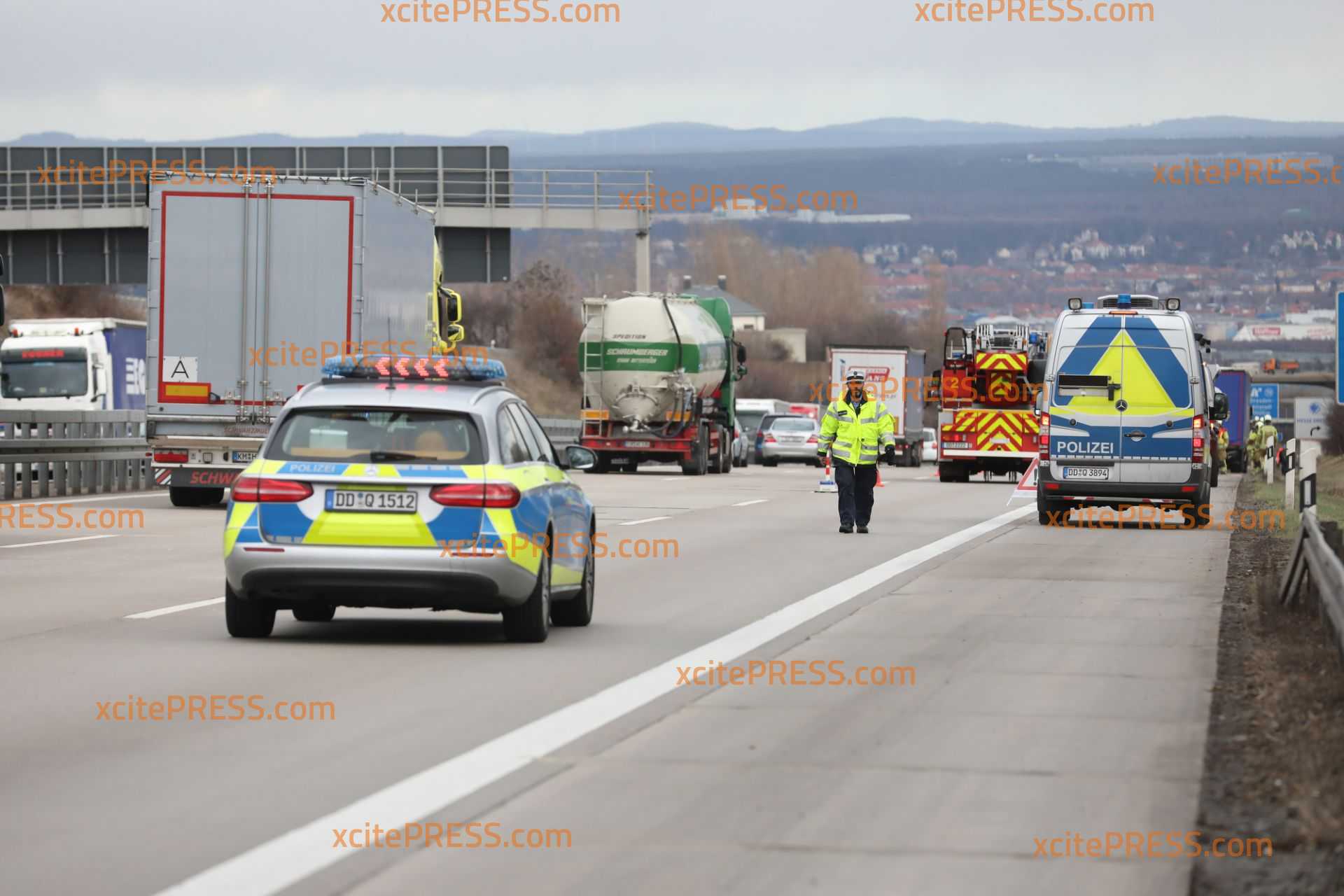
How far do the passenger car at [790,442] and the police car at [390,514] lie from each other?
48212mm

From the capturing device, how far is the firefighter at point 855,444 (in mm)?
23125

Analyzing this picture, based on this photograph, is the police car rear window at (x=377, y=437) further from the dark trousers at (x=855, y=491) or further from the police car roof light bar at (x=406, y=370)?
the dark trousers at (x=855, y=491)

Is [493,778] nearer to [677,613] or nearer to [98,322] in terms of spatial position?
[677,613]

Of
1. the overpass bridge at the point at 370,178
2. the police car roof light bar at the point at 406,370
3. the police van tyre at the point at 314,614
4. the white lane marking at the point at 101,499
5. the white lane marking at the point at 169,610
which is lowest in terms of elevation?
the white lane marking at the point at 101,499

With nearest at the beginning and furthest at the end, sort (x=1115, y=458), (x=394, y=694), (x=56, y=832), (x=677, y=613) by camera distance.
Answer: (x=56, y=832)
(x=394, y=694)
(x=677, y=613)
(x=1115, y=458)

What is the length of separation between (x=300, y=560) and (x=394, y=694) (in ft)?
5.92

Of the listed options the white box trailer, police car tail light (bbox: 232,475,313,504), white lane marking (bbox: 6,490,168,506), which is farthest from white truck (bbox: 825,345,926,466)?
police car tail light (bbox: 232,475,313,504)

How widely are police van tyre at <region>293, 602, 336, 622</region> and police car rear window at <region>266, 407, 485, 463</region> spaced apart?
5.76ft

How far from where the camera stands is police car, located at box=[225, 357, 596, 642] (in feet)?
38.8

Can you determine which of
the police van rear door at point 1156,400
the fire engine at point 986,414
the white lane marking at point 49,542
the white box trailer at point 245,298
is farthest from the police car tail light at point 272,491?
the fire engine at point 986,414

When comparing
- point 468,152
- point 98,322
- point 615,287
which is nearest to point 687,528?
point 98,322

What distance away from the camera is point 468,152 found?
54.3 m

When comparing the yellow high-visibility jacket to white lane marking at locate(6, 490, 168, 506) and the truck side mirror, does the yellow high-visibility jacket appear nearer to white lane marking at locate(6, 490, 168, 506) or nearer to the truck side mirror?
the truck side mirror

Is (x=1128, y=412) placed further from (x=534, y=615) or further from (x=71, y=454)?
(x=534, y=615)
